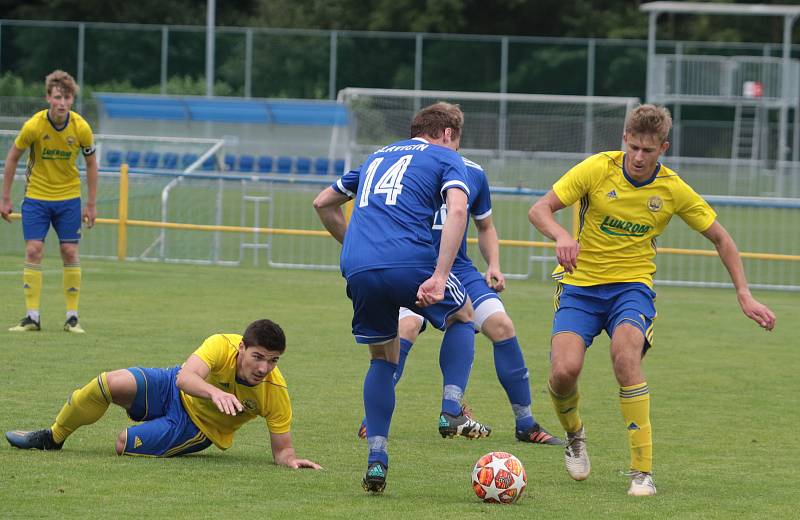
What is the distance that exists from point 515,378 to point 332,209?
167 cm

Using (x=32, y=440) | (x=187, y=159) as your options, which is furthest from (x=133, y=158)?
(x=32, y=440)

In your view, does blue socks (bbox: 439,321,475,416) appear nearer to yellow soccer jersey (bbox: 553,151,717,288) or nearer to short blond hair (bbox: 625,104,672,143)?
yellow soccer jersey (bbox: 553,151,717,288)

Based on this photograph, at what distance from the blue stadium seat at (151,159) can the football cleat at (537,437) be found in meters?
23.3

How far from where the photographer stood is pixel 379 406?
19.9 ft

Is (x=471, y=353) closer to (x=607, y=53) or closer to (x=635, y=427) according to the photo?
(x=635, y=427)

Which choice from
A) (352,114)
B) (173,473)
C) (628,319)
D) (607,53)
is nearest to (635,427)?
(628,319)

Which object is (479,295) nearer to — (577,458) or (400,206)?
(577,458)

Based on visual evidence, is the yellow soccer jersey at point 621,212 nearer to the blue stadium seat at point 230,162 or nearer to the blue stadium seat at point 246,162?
the blue stadium seat at point 230,162

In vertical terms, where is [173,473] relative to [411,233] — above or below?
below

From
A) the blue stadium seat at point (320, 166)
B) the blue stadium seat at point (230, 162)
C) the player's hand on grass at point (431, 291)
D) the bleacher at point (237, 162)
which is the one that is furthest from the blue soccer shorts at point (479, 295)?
the blue stadium seat at point (320, 166)

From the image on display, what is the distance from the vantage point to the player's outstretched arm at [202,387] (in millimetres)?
5824

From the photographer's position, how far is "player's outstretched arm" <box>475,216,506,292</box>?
7.16m

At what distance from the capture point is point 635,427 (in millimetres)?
6223

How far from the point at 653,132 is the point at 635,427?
1.31 metres
